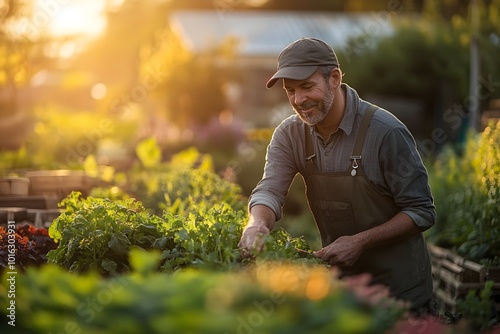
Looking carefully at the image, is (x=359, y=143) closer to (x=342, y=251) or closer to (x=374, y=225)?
(x=374, y=225)

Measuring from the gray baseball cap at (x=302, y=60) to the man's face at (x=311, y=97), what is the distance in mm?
61

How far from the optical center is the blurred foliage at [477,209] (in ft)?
21.0

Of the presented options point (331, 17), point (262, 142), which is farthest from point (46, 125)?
point (331, 17)

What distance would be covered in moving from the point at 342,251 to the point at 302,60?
101 centimetres

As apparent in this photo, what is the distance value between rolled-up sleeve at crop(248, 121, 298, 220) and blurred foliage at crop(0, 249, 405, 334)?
199 centimetres

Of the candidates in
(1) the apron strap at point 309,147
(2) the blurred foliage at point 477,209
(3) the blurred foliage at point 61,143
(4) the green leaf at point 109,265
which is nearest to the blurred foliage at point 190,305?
(4) the green leaf at point 109,265

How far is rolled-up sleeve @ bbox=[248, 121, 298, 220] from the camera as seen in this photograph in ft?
15.7

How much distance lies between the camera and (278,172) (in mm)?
4988

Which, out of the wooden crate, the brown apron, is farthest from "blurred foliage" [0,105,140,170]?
the brown apron

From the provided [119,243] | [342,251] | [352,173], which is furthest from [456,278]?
[119,243]

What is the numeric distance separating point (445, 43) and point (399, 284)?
1787 centimetres

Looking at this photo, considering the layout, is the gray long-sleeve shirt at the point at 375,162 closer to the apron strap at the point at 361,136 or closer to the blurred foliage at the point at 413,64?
the apron strap at the point at 361,136

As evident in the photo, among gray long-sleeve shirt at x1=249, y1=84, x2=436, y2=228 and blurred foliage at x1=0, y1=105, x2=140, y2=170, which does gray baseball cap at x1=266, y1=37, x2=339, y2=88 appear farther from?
blurred foliage at x1=0, y1=105, x2=140, y2=170

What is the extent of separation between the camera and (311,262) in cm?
388
